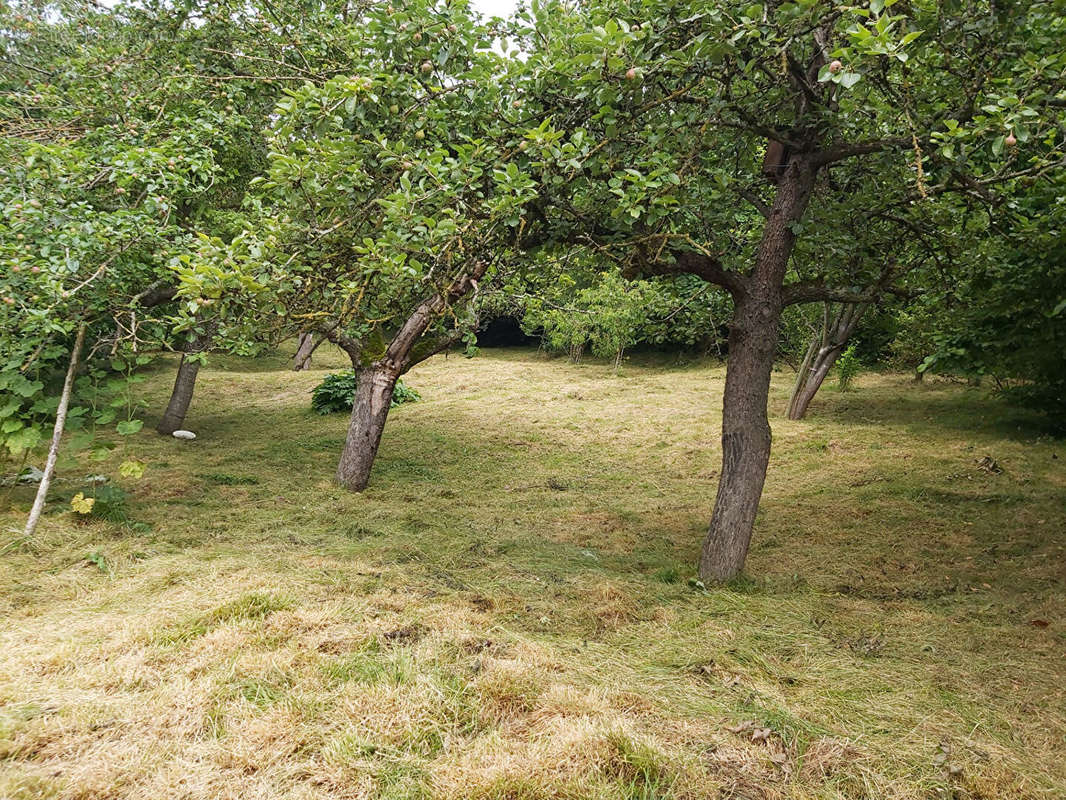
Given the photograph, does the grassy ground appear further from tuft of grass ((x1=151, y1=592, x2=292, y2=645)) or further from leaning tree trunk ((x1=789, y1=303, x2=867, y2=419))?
leaning tree trunk ((x1=789, y1=303, x2=867, y2=419))

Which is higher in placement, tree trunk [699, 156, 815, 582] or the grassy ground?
tree trunk [699, 156, 815, 582]

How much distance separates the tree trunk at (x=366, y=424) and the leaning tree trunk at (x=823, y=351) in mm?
9929

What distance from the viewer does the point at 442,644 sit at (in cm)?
368

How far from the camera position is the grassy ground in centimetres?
260

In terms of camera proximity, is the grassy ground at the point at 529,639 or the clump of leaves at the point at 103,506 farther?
the clump of leaves at the point at 103,506

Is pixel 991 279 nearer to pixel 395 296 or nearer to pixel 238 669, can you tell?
pixel 395 296

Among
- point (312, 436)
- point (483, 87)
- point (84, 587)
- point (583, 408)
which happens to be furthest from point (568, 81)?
point (583, 408)

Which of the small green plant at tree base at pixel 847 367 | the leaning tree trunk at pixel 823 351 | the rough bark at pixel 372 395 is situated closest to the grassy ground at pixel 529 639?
the rough bark at pixel 372 395

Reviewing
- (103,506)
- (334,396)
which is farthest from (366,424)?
(334,396)

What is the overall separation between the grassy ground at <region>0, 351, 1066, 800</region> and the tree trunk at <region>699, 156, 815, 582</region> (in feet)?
1.82

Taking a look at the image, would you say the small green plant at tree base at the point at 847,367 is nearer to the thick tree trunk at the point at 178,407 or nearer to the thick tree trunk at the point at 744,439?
the thick tree trunk at the point at 744,439

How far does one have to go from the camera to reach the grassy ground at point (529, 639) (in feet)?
8.52

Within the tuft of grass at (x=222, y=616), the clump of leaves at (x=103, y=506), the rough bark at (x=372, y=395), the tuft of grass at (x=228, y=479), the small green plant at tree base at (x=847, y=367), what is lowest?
the tuft of grass at (x=228, y=479)

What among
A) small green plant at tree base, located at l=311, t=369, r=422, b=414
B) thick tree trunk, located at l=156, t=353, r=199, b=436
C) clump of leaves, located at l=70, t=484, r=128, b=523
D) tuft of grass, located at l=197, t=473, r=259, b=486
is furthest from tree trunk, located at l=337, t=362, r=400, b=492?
small green plant at tree base, located at l=311, t=369, r=422, b=414
